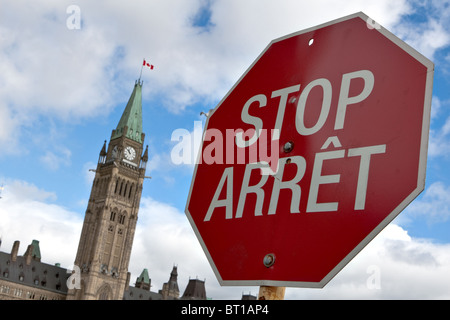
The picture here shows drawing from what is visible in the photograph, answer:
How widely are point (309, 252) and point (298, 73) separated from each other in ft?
2.69

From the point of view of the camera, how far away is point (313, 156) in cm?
190

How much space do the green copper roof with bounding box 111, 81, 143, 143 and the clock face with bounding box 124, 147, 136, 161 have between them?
1757mm

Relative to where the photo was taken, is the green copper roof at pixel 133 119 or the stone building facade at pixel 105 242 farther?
the green copper roof at pixel 133 119

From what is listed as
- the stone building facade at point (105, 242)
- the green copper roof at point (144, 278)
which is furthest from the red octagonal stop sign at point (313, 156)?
the green copper roof at point (144, 278)

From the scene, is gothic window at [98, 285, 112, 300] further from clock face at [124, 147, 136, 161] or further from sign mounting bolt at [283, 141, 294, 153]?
sign mounting bolt at [283, 141, 294, 153]

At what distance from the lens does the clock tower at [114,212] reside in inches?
2672

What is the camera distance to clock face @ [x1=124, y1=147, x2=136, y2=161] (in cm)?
7556

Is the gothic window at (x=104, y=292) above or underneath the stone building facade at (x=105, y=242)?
underneath

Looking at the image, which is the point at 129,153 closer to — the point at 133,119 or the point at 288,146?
the point at 133,119

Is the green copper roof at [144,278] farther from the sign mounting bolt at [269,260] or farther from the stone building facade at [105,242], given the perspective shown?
the sign mounting bolt at [269,260]

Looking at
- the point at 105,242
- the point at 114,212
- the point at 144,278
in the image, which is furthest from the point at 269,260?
the point at 144,278
